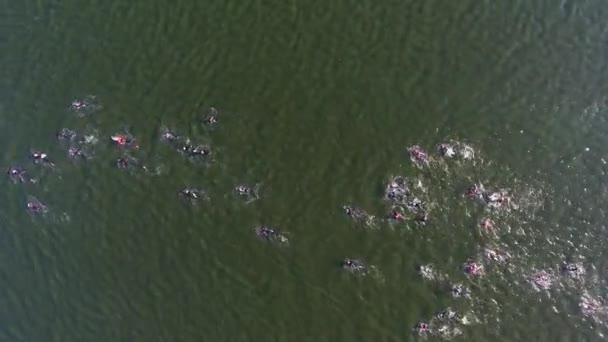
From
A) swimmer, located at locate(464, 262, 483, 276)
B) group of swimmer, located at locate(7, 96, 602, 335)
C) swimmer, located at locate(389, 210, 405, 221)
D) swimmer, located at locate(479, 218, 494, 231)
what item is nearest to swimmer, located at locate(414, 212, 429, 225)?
group of swimmer, located at locate(7, 96, 602, 335)

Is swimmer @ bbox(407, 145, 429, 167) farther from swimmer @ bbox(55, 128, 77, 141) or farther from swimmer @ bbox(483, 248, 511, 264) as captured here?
swimmer @ bbox(55, 128, 77, 141)

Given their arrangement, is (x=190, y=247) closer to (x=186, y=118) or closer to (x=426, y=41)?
(x=186, y=118)

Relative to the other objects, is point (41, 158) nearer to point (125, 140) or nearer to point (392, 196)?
point (125, 140)

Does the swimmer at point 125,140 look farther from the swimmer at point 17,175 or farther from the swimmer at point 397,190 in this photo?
the swimmer at point 397,190

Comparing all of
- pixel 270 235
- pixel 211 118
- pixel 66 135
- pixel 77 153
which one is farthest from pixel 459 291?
pixel 66 135

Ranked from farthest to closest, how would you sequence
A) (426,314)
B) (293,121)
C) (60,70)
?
(60,70)
(293,121)
(426,314)

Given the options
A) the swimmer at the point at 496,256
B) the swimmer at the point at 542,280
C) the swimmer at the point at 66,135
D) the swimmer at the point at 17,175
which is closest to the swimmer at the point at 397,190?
the swimmer at the point at 496,256

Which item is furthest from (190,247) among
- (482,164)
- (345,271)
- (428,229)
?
(482,164)
